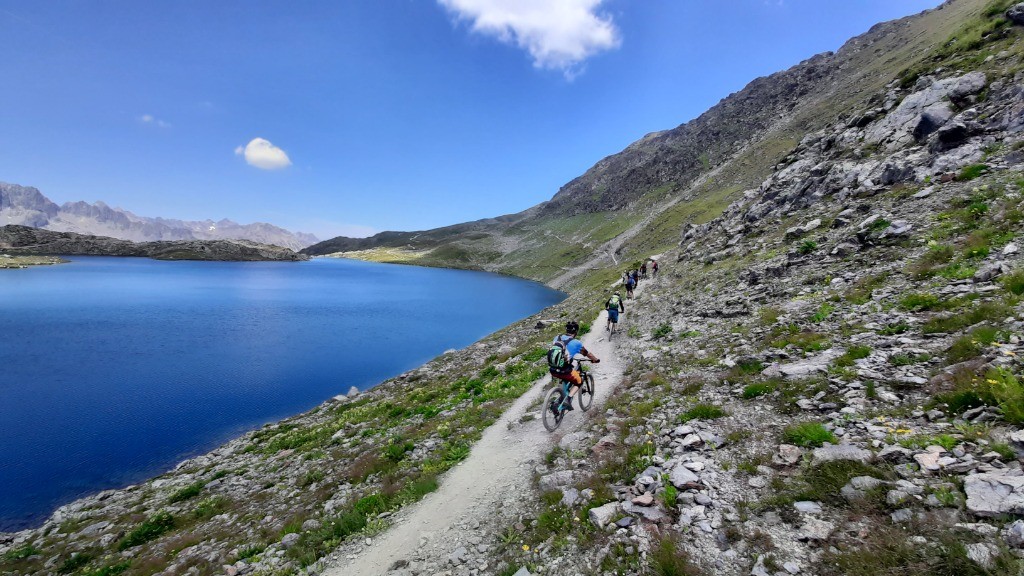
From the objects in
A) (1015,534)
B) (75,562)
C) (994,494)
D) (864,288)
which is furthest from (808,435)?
(75,562)

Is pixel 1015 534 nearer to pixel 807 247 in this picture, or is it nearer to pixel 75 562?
pixel 75 562

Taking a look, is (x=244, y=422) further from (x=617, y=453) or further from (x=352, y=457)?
(x=617, y=453)

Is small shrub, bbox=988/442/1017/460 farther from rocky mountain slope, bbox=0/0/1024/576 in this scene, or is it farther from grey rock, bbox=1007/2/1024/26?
grey rock, bbox=1007/2/1024/26

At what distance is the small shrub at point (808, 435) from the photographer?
841 cm

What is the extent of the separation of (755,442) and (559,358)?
20.3ft

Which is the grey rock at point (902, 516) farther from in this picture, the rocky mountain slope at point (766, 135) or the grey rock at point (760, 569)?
the rocky mountain slope at point (766, 135)

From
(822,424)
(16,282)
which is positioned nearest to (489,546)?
(822,424)

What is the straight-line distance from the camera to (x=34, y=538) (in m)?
17.3

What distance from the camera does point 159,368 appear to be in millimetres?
40812

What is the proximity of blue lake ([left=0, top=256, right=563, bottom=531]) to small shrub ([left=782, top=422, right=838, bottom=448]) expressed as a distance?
3302cm

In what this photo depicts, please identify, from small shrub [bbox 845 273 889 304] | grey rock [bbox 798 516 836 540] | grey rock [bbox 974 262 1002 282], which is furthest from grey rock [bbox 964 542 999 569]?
small shrub [bbox 845 273 889 304]

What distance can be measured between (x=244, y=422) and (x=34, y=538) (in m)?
13.7

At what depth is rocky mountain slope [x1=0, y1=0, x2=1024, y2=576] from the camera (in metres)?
6.36

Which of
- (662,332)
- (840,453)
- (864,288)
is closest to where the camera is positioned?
(840,453)
